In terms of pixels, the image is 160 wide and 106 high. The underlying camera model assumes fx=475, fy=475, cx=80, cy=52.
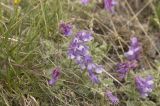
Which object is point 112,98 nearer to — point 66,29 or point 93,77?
point 93,77

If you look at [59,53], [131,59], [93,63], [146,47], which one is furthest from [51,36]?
[146,47]

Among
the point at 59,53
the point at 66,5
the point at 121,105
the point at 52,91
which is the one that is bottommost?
the point at 121,105

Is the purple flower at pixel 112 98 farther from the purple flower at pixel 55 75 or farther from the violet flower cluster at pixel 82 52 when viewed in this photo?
the purple flower at pixel 55 75

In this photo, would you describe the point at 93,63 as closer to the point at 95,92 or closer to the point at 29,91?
the point at 95,92

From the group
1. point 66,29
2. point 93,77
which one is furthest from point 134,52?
point 66,29

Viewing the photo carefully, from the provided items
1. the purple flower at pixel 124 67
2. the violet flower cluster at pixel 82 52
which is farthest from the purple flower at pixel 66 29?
the purple flower at pixel 124 67

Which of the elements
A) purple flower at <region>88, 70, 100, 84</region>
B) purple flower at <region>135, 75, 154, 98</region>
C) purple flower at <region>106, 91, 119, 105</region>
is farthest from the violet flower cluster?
purple flower at <region>135, 75, 154, 98</region>
